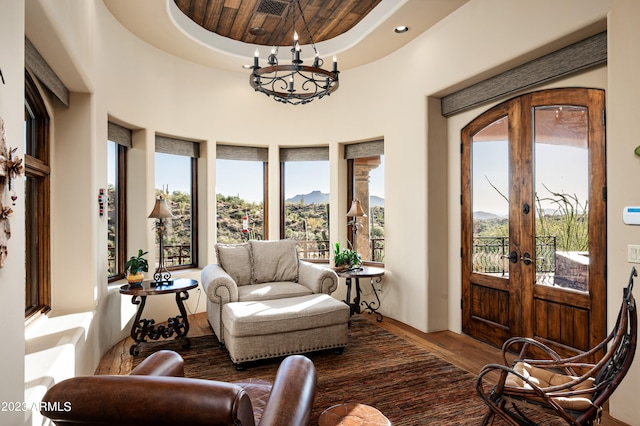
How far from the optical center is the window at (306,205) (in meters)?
5.71

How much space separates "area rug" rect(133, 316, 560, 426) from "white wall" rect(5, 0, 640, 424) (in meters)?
0.76

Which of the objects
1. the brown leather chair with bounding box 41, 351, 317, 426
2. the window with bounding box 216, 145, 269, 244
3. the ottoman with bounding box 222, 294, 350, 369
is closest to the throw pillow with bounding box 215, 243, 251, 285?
the ottoman with bounding box 222, 294, 350, 369

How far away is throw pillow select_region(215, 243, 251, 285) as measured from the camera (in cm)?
427

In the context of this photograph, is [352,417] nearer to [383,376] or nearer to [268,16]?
[383,376]

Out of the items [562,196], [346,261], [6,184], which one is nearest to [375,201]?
[346,261]

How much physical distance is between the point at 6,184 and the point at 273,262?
3156 millimetres

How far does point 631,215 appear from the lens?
2.37m

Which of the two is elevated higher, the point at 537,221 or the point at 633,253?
the point at 537,221

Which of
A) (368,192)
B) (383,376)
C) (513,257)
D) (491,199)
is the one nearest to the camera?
(383,376)

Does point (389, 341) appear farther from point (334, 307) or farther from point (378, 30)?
point (378, 30)

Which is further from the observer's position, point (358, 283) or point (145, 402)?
point (358, 283)

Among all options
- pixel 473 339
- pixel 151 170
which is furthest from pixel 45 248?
pixel 473 339

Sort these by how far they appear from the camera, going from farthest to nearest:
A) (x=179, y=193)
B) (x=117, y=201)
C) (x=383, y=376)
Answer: (x=179, y=193)
(x=117, y=201)
(x=383, y=376)

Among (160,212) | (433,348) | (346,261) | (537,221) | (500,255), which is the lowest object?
(433,348)
